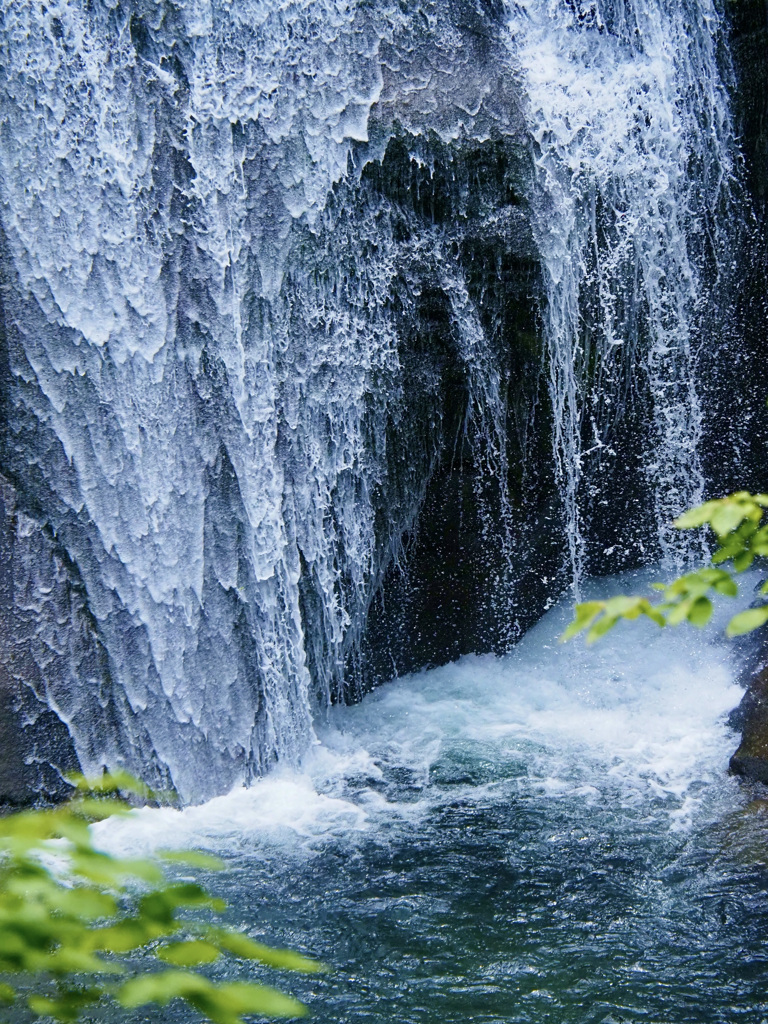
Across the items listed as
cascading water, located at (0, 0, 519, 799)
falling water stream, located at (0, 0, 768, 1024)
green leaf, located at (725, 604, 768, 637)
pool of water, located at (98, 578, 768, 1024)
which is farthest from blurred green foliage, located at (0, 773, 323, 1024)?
cascading water, located at (0, 0, 519, 799)

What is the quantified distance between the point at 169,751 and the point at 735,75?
5.39 m

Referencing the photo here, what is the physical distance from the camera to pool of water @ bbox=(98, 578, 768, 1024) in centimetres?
331

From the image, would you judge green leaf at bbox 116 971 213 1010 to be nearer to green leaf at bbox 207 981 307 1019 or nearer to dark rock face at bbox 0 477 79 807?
green leaf at bbox 207 981 307 1019

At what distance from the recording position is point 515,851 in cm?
433

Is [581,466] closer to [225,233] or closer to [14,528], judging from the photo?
[225,233]

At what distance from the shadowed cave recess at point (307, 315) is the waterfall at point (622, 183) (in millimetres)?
20

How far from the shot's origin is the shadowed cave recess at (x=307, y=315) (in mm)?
5273

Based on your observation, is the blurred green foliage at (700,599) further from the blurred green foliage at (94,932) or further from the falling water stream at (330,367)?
the falling water stream at (330,367)

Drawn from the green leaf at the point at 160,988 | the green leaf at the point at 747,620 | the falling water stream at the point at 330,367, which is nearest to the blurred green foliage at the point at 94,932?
the green leaf at the point at 160,988

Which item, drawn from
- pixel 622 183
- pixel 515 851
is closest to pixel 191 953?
pixel 515 851

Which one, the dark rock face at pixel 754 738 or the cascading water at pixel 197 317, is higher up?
the cascading water at pixel 197 317

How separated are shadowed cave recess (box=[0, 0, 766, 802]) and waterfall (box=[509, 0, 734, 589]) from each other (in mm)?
20

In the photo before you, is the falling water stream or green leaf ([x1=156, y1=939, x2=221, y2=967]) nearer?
green leaf ([x1=156, y1=939, x2=221, y2=967])

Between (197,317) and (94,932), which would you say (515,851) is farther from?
(94,932)
